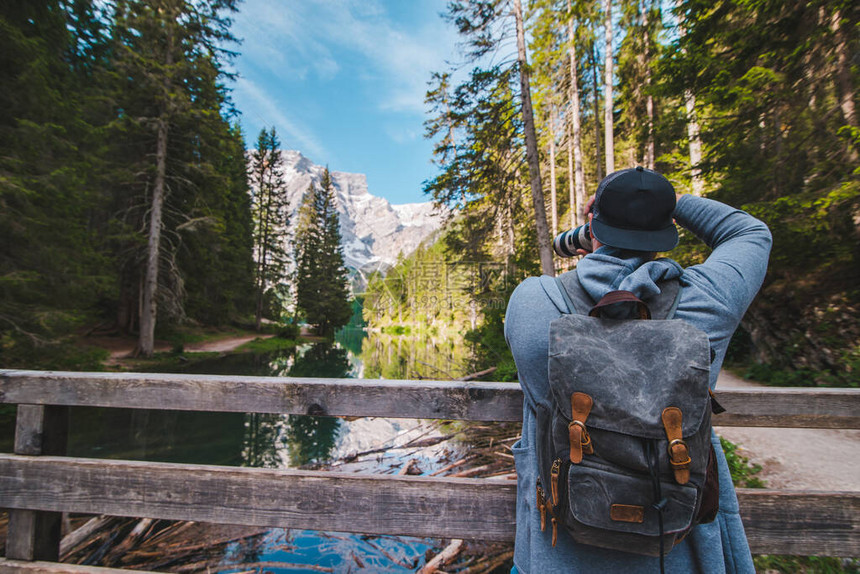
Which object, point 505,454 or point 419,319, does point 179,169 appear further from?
point 419,319

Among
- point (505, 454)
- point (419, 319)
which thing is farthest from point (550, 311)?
point (419, 319)

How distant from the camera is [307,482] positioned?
67.4 inches

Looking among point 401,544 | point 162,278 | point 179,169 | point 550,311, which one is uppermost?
point 179,169

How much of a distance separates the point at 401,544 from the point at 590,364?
12.9 feet

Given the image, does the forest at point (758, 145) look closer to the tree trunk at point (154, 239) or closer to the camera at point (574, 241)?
the camera at point (574, 241)

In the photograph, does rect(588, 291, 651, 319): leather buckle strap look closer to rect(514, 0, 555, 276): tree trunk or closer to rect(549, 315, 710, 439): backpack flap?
rect(549, 315, 710, 439): backpack flap

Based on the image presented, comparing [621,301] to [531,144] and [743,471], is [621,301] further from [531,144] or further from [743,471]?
[531,144]

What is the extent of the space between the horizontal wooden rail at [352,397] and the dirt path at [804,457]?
2629 mm

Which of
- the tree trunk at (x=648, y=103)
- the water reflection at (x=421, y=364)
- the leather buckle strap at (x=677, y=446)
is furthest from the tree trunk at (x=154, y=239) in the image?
the leather buckle strap at (x=677, y=446)

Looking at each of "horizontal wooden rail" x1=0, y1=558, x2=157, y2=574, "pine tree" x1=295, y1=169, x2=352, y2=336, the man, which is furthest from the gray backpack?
"pine tree" x1=295, y1=169, x2=352, y2=336

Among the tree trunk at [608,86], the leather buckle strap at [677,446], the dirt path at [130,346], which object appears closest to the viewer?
the leather buckle strap at [677,446]

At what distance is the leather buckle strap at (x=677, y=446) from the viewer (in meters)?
0.88

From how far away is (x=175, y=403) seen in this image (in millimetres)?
1819

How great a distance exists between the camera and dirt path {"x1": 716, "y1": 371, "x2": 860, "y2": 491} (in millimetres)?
4297
